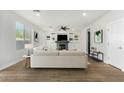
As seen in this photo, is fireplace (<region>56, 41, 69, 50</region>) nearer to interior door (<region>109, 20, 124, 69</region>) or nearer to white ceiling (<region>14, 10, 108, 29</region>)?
white ceiling (<region>14, 10, 108, 29</region>)

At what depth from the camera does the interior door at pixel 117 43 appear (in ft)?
16.5

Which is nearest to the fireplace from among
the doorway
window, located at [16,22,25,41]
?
window, located at [16,22,25,41]

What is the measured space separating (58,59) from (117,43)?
2567 millimetres

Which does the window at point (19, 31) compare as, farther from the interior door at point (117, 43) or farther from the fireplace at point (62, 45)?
the fireplace at point (62, 45)

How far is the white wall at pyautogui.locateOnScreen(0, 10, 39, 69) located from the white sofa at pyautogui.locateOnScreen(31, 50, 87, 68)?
4.25 ft

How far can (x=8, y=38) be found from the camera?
586cm

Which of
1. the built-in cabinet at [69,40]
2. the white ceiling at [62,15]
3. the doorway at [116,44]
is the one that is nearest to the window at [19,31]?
the white ceiling at [62,15]

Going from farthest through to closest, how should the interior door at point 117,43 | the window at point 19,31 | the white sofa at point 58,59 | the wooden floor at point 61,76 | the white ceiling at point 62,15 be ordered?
the window at point 19,31, the white ceiling at point 62,15, the white sofa at point 58,59, the interior door at point 117,43, the wooden floor at point 61,76

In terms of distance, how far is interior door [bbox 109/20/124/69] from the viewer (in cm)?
502

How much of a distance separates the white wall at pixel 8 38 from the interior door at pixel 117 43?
15.6 feet

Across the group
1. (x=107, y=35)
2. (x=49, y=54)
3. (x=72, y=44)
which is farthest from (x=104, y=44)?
(x=72, y=44)
